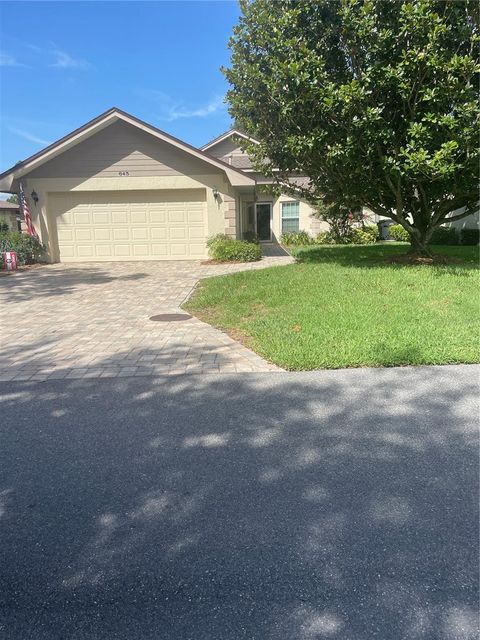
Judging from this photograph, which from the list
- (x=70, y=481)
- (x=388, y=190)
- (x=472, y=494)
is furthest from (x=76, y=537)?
(x=388, y=190)

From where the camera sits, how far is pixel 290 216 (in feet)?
73.8

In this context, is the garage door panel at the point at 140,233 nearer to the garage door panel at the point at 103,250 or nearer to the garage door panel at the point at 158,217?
the garage door panel at the point at 158,217

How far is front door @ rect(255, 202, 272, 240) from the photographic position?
23.0 metres

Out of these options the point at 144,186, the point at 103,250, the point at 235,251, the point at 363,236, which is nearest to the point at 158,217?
the point at 144,186

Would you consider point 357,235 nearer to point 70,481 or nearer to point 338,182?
point 338,182

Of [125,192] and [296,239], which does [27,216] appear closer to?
[125,192]

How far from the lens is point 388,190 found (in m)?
11.9

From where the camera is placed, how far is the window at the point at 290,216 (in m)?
22.4

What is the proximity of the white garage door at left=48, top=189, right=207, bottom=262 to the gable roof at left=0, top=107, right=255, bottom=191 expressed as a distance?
1.29m

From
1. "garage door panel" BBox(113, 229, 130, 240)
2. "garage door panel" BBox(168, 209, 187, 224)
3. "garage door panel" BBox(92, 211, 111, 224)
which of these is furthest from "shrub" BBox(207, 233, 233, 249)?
"garage door panel" BBox(92, 211, 111, 224)

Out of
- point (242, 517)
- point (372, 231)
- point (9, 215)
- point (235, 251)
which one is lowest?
point (242, 517)

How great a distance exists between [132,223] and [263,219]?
8662mm

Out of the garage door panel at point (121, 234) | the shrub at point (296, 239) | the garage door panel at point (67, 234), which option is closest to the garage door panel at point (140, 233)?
the garage door panel at point (121, 234)

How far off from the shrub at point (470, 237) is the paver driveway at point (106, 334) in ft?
40.5
